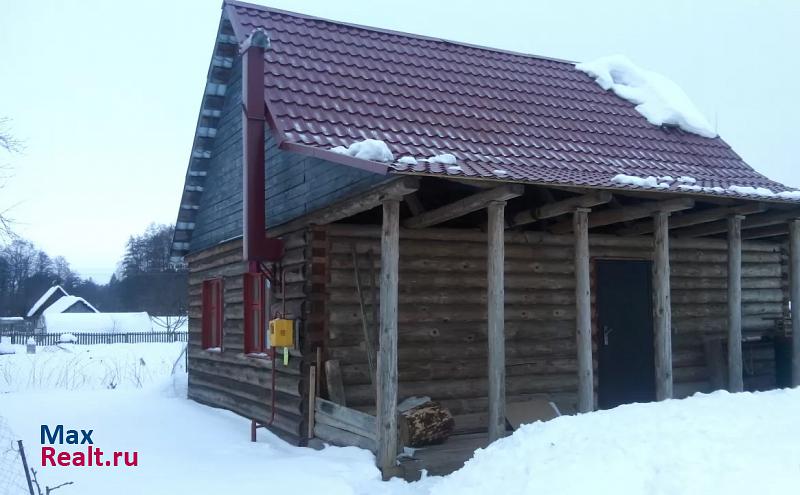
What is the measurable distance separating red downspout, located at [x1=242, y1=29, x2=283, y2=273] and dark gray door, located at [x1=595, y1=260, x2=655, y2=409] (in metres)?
4.70

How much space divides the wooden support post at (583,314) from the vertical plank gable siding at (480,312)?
5.91 ft

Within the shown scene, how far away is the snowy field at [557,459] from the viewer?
5328 mm

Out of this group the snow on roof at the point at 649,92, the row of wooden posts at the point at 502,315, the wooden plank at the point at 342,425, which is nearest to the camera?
the row of wooden posts at the point at 502,315

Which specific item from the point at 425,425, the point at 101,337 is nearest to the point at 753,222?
the point at 425,425

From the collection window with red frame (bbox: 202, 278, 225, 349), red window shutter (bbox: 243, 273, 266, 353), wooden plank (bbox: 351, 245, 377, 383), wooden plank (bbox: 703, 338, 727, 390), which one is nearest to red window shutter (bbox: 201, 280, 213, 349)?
window with red frame (bbox: 202, 278, 225, 349)

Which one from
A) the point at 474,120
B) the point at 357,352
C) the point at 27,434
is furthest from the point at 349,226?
the point at 27,434

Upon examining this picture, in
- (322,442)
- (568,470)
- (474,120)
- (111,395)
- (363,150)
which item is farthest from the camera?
(111,395)

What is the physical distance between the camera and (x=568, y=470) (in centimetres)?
574

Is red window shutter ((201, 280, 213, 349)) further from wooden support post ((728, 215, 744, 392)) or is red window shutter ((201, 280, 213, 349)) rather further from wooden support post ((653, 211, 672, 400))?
wooden support post ((728, 215, 744, 392))

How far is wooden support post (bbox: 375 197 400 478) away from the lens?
733 centimetres

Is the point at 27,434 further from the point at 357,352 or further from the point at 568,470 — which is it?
A: the point at 568,470

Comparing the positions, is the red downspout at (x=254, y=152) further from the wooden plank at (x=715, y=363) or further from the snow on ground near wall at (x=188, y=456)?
the wooden plank at (x=715, y=363)

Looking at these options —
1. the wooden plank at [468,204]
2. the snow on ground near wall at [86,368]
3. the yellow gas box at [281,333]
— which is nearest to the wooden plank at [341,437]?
the yellow gas box at [281,333]

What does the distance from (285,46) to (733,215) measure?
6.22 m
